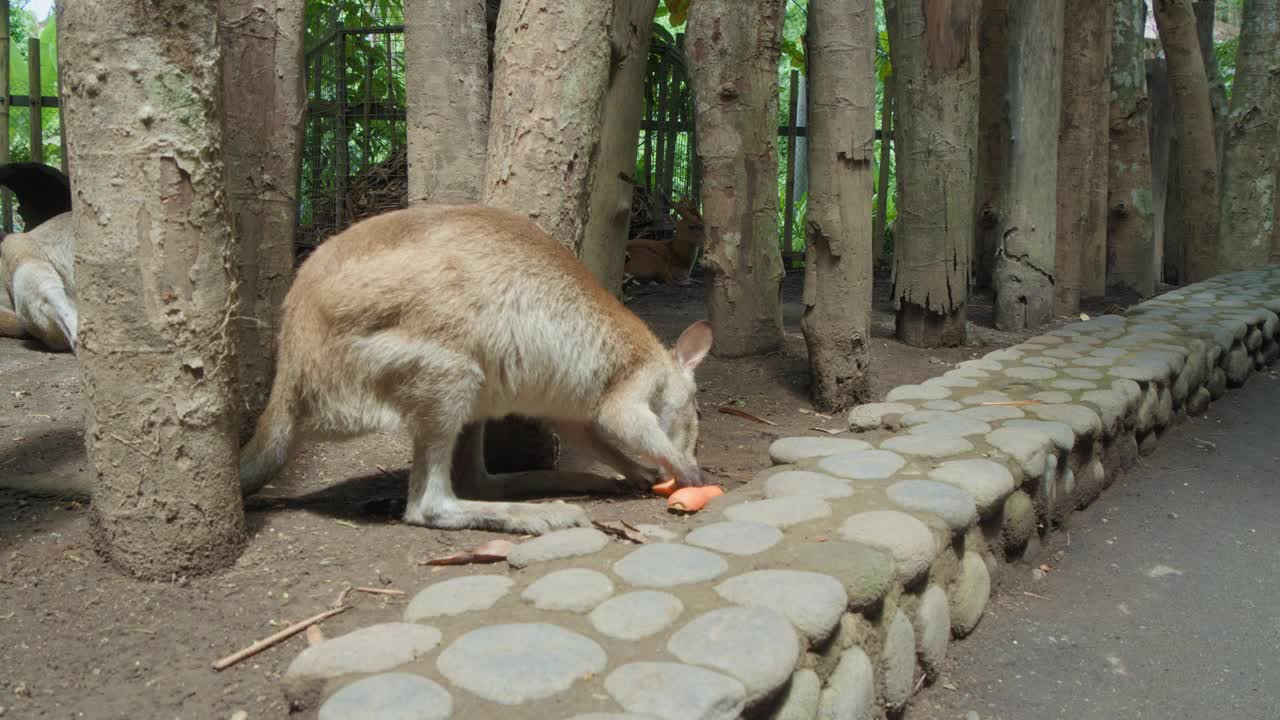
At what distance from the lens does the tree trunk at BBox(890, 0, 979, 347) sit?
20.0ft

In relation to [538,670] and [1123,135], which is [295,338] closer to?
[538,670]

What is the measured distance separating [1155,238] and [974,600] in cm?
711

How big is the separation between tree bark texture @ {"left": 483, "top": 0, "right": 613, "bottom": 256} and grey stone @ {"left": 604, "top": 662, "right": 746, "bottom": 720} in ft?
7.12

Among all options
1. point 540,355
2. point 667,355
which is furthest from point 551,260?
point 667,355

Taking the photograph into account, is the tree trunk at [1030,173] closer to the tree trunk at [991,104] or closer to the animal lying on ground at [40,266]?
the tree trunk at [991,104]

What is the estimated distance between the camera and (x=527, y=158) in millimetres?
3812

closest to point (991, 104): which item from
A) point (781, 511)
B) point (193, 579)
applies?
point (781, 511)

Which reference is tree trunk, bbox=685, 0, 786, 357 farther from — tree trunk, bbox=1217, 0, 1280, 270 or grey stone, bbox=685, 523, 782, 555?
tree trunk, bbox=1217, 0, 1280, 270

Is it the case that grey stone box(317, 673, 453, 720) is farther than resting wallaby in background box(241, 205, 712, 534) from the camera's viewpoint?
No

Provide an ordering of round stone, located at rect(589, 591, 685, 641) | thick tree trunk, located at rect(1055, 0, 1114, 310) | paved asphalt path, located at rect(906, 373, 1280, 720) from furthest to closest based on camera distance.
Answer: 1. thick tree trunk, located at rect(1055, 0, 1114, 310)
2. paved asphalt path, located at rect(906, 373, 1280, 720)
3. round stone, located at rect(589, 591, 685, 641)

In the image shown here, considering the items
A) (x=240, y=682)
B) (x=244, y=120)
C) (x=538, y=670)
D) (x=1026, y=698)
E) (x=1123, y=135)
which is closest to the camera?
(x=538, y=670)

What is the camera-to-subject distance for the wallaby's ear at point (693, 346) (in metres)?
4.11

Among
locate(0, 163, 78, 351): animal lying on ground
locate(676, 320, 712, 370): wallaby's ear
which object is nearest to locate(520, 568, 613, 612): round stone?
locate(676, 320, 712, 370): wallaby's ear

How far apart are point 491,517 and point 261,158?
5.35 ft
